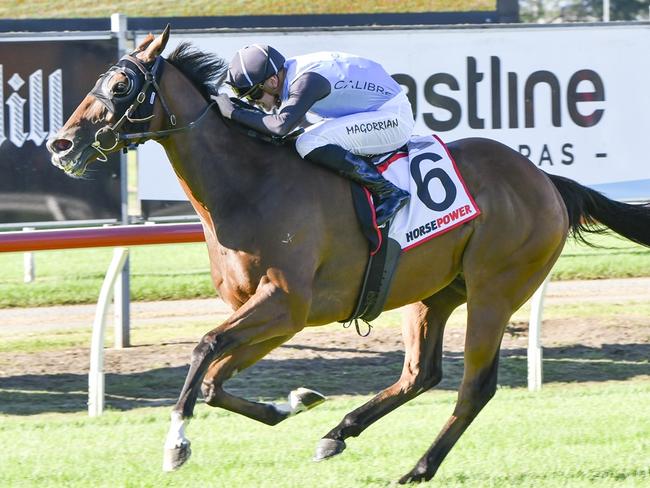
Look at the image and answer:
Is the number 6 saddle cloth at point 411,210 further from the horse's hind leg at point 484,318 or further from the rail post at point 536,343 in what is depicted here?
the rail post at point 536,343

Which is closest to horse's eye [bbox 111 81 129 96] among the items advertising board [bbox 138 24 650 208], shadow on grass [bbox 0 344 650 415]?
shadow on grass [bbox 0 344 650 415]

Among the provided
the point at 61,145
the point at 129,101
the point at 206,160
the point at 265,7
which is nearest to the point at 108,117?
the point at 129,101

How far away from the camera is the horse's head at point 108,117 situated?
5055 mm

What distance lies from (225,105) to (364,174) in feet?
2.25

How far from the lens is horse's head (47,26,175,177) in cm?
505

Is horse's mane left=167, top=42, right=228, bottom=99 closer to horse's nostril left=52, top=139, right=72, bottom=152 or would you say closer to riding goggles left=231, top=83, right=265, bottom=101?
riding goggles left=231, top=83, right=265, bottom=101

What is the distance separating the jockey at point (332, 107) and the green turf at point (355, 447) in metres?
1.19

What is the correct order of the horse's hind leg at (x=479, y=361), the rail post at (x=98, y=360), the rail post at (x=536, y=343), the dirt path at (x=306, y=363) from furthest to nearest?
the dirt path at (x=306, y=363) → the rail post at (x=536, y=343) → the rail post at (x=98, y=360) → the horse's hind leg at (x=479, y=361)

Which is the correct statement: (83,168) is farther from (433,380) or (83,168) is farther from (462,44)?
(462,44)

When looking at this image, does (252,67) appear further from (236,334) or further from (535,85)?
(535,85)

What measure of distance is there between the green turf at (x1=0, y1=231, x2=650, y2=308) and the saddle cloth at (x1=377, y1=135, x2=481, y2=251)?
4704mm

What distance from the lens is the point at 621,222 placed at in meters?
6.56

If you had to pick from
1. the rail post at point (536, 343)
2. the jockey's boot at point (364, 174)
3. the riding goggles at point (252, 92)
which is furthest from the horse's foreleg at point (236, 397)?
the rail post at point (536, 343)

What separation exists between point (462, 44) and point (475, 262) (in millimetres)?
3810
